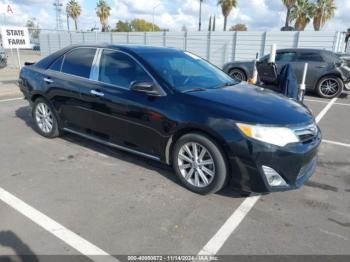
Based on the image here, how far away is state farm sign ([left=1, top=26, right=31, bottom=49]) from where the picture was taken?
1085cm

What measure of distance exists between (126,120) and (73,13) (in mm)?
54929

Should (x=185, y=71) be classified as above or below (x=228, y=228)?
above

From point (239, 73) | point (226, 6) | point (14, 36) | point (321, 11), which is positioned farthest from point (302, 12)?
point (14, 36)

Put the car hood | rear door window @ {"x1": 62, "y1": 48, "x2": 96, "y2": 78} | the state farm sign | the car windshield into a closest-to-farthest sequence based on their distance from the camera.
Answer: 1. the car hood
2. the car windshield
3. rear door window @ {"x1": 62, "y1": 48, "x2": 96, "y2": 78}
4. the state farm sign

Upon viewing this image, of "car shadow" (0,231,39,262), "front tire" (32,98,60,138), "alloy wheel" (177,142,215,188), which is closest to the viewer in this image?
"car shadow" (0,231,39,262)

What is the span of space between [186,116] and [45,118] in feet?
9.87

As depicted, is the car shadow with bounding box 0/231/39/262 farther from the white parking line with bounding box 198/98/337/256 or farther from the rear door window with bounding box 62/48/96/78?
the rear door window with bounding box 62/48/96/78

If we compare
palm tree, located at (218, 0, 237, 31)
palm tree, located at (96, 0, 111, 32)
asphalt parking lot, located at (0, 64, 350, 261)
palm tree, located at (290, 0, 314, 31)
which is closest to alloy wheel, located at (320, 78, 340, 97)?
asphalt parking lot, located at (0, 64, 350, 261)

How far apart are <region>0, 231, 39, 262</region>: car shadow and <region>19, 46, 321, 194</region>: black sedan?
5.63 feet

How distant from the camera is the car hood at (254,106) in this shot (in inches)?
125

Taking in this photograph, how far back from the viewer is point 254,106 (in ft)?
11.1

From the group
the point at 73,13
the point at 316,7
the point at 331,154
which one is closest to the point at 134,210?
the point at 331,154

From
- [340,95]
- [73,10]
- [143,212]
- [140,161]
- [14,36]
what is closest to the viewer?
[143,212]

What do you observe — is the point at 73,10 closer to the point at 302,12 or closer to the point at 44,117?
the point at 302,12
